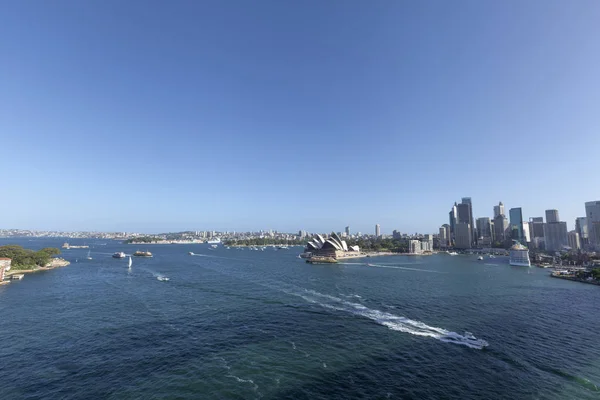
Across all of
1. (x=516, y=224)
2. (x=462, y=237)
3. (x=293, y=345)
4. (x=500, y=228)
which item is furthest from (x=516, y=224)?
(x=293, y=345)

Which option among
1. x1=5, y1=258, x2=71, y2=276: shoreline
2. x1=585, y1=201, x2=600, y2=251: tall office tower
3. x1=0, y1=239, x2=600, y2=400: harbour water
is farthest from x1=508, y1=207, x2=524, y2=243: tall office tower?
x1=5, y1=258, x2=71, y2=276: shoreline

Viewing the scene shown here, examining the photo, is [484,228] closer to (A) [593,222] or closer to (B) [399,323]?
(A) [593,222]

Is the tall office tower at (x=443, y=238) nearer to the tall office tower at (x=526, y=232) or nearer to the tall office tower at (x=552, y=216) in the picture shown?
the tall office tower at (x=526, y=232)

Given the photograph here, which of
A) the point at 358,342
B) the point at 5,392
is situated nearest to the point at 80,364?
the point at 5,392

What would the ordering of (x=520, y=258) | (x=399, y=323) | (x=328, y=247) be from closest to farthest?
1. (x=399, y=323)
2. (x=520, y=258)
3. (x=328, y=247)

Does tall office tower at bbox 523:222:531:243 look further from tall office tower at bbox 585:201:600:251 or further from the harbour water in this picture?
the harbour water

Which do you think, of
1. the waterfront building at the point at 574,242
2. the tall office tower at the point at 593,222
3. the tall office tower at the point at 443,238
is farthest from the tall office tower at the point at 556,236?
the tall office tower at the point at 443,238
